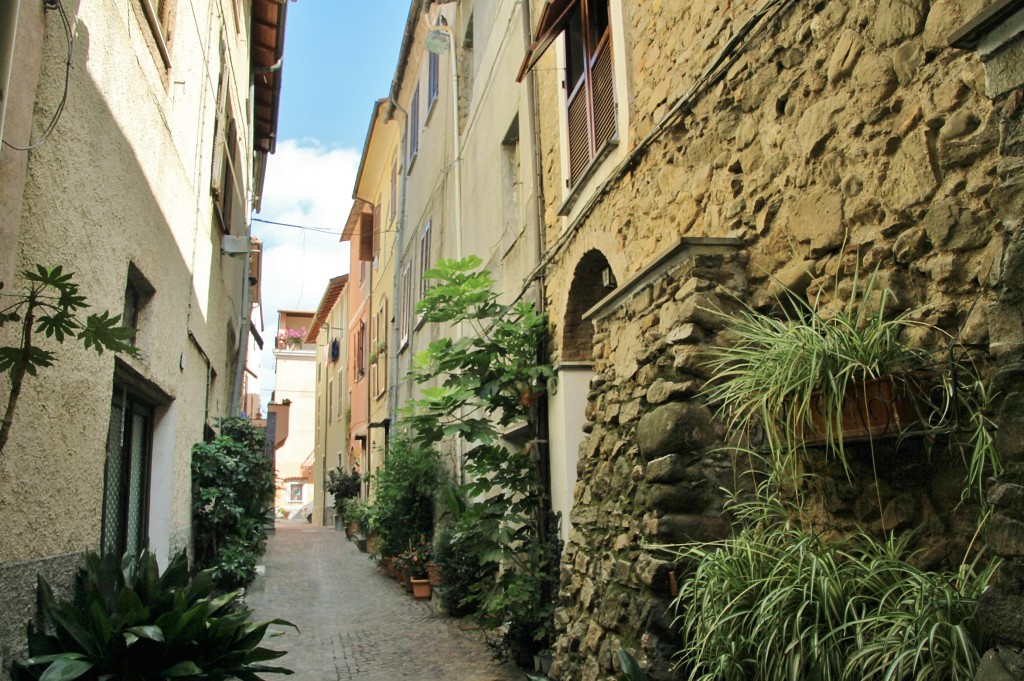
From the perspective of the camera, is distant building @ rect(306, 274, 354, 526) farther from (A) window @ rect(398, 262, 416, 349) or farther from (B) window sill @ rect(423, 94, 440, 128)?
(B) window sill @ rect(423, 94, 440, 128)

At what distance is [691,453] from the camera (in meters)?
3.89

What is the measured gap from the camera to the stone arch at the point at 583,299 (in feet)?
21.6

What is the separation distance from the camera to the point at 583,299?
6.75 metres

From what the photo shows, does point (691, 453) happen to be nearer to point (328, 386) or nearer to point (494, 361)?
point (494, 361)

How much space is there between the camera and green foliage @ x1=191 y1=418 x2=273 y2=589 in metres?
8.59

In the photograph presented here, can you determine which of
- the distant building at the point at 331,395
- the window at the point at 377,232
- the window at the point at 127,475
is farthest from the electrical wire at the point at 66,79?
the distant building at the point at 331,395

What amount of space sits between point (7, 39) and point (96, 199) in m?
1.48

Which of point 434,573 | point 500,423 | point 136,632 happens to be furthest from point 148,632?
point 434,573

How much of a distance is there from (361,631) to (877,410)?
6.58 metres

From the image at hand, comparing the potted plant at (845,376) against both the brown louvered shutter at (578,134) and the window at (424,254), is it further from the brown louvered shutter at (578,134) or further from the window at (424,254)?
the window at (424,254)

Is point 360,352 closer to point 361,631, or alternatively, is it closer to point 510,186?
point 510,186

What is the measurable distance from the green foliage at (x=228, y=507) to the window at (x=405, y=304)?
18.6 feet

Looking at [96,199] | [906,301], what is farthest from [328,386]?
[906,301]

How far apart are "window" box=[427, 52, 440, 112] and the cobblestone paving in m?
7.66
